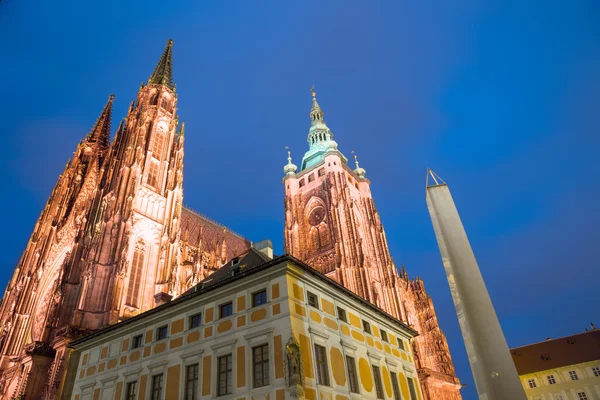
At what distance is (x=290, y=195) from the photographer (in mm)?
62000

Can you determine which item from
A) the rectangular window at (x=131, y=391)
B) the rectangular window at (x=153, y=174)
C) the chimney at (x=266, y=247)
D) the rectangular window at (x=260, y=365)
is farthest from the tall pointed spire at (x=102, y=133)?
the rectangular window at (x=260, y=365)

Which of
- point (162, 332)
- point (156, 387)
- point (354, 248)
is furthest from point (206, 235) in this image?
point (156, 387)

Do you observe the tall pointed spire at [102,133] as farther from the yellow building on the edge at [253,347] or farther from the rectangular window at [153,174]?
the yellow building on the edge at [253,347]

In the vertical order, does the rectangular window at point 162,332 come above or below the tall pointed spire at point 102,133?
below

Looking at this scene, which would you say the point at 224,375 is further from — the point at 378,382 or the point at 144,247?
the point at 144,247

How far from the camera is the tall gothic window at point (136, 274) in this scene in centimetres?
3453

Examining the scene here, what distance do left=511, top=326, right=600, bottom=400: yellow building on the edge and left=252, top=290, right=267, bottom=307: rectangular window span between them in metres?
43.1

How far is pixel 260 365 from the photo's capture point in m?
16.5

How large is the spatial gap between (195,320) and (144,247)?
21.0m

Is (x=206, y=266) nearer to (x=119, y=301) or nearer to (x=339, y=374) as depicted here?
(x=119, y=301)

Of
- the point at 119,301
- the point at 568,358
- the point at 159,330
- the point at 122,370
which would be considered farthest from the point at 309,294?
the point at 568,358

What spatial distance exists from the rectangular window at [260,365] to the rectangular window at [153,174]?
2992 centimetres

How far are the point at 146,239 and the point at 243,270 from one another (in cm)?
2162

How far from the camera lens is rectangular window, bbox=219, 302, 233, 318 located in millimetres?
18641
